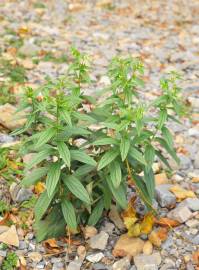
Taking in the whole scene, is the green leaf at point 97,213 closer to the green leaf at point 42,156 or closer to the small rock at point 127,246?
the small rock at point 127,246

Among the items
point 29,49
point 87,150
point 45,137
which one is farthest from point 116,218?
point 29,49

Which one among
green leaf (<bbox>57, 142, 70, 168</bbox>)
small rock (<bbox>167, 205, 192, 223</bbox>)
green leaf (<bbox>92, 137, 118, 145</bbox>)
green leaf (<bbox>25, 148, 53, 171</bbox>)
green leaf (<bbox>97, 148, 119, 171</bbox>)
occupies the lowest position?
small rock (<bbox>167, 205, 192, 223</bbox>)

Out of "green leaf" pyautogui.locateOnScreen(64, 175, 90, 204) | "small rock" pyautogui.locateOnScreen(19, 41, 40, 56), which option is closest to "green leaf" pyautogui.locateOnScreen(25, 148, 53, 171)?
"green leaf" pyautogui.locateOnScreen(64, 175, 90, 204)

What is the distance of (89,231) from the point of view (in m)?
3.88

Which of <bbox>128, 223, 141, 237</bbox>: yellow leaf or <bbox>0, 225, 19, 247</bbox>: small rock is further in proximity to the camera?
<bbox>128, 223, 141, 237</bbox>: yellow leaf

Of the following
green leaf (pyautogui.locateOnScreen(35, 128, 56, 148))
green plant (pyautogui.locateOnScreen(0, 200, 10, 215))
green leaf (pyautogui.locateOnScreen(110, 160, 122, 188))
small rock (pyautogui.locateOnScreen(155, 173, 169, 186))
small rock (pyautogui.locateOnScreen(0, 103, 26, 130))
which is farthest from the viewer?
small rock (pyautogui.locateOnScreen(0, 103, 26, 130))

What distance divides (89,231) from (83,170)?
1.85 feet

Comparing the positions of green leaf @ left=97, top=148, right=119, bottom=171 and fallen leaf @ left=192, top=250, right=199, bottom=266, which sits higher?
green leaf @ left=97, top=148, right=119, bottom=171

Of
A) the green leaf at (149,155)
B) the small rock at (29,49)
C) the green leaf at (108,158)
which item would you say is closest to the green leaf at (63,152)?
the green leaf at (108,158)

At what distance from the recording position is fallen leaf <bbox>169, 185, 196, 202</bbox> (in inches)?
171

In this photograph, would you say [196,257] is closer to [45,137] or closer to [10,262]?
[10,262]

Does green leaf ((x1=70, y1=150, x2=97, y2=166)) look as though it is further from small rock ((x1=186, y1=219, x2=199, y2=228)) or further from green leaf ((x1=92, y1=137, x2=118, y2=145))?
small rock ((x1=186, y1=219, x2=199, y2=228))

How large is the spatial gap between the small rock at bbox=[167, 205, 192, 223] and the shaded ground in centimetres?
5

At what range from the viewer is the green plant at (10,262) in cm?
357
